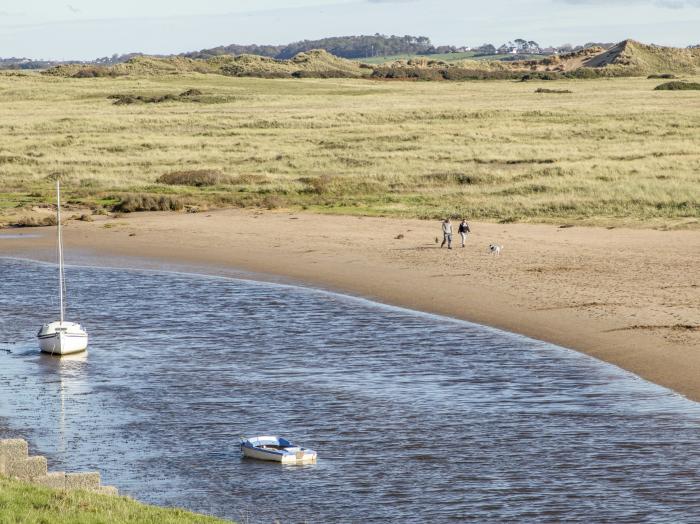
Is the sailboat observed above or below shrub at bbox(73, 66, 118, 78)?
below

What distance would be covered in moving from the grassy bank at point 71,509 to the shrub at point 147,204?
37.1m

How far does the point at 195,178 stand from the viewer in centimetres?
5856

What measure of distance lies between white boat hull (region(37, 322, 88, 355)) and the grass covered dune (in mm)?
21889

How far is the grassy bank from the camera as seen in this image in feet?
41.3

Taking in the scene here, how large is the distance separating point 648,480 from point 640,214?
91.7 ft

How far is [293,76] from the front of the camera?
6713 inches

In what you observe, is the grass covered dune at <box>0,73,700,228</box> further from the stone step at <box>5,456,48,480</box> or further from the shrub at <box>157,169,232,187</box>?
the stone step at <box>5,456,48,480</box>

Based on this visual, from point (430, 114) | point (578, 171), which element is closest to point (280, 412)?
point (578, 171)

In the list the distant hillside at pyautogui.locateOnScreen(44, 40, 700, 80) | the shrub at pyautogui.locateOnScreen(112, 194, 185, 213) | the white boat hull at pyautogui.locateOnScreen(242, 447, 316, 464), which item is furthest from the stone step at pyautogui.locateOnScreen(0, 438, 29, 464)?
the distant hillside at pyautogui.locateOnScreen(44, 40, 700, 80)

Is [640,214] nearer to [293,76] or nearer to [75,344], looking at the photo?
[75,344]

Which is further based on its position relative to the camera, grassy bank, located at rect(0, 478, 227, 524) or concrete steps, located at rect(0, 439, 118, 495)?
concrete steps, located at rect(0, 439, 118, 495)

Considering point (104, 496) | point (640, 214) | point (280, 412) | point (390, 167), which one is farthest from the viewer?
point (390, 167)

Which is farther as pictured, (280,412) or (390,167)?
(390,167)

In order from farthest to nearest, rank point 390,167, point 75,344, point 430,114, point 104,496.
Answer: point 430,114, point 390,167, point 75,344, point 104,496
